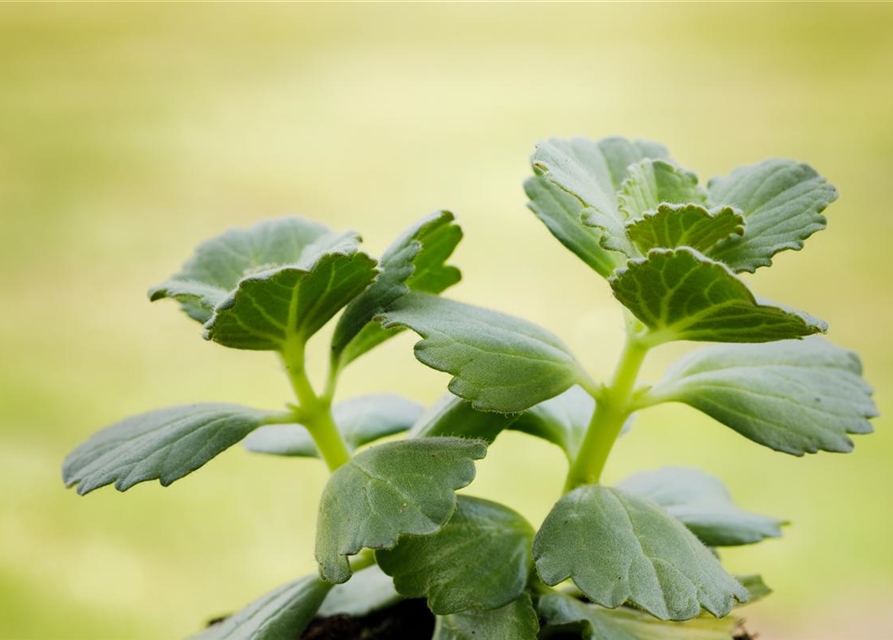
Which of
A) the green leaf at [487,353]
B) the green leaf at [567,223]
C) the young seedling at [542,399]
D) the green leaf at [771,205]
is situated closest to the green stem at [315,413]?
the young seedling at [542,399]

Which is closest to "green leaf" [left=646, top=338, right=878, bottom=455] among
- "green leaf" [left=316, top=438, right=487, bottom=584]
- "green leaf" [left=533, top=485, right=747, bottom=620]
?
"green leaf" [left=533, top=485, right=747, bottom=620]

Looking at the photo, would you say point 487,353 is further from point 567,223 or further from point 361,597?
point 361,597

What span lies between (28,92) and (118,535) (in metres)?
1.25

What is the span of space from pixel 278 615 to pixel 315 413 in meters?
0.15

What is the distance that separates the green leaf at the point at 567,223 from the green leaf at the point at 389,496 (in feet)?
0.62

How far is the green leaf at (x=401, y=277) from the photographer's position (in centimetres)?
69

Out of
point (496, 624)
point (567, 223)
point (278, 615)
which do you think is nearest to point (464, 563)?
point (496, 624)

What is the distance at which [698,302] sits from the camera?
0.65 metres

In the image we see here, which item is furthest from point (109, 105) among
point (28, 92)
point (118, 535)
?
point (118, 535)

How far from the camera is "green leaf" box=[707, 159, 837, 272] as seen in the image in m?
0.71

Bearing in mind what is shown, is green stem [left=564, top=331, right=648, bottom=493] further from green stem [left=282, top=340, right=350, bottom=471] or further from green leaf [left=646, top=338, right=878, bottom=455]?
green stem [left=282, top=340, right=350, bottom=471]

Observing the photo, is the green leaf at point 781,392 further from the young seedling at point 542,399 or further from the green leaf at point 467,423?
the green leaf at point 467,423

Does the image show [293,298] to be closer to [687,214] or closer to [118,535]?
[687,214]

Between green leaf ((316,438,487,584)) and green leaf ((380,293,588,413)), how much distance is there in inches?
1.6
